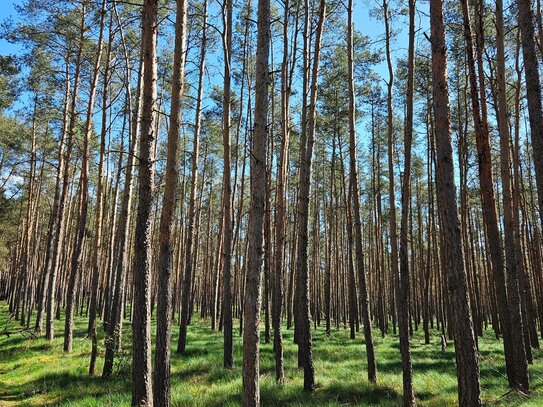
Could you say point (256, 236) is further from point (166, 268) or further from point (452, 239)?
point (452, 239)

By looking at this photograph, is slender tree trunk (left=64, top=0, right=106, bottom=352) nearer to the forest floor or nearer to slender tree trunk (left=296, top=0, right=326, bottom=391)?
the forest floor

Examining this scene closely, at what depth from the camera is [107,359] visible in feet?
27.2

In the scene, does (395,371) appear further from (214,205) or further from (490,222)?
(214,205)

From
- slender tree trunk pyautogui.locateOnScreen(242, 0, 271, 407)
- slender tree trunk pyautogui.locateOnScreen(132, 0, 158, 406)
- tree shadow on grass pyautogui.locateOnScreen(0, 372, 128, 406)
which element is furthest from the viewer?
tree shadow on grass pyautogui.locateOnScreen(0, 372, 128, 406)

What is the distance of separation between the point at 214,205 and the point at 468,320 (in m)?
26.7

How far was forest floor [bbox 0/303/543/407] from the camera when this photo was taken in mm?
6416

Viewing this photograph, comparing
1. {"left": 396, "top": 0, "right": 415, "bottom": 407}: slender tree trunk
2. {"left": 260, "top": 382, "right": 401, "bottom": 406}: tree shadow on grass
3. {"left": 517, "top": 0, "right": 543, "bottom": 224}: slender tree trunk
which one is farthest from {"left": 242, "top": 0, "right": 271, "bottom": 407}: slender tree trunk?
{"left": 517, "top": 0, "right": 543, "bottom": 224}: slender tree trunk

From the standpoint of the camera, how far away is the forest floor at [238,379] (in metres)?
6.42

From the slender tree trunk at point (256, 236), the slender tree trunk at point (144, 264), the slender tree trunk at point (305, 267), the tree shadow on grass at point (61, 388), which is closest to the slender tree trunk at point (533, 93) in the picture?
the slender tree trunk at point (305, 267)

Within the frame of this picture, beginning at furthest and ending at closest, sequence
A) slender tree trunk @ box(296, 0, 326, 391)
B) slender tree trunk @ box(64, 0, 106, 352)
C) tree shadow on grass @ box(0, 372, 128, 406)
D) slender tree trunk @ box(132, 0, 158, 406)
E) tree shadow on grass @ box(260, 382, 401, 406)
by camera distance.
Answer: slender tree trunk @ box(64, 0, 106, 352) → tree shadow on grass @ box(0, 372, 128, 406) → slender tree trunk @ box(296, 0, 326, 391) → tree shadow on grass @ box(260, 382, 401, 406) → slender tree trunk @ box(132, 0, 158, 406)

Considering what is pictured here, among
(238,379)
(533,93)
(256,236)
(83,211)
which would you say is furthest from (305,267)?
(83,211)

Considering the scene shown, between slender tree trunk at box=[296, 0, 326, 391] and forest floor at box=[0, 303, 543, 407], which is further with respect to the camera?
slender tree trunk at box=[296, 0, 326, 391]

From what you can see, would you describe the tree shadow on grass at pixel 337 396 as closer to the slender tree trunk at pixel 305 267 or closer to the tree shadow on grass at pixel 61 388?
the slender tree trunk at pixel 305 267

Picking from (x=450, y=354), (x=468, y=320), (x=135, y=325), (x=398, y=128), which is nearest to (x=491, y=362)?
(x=450, y=354)
